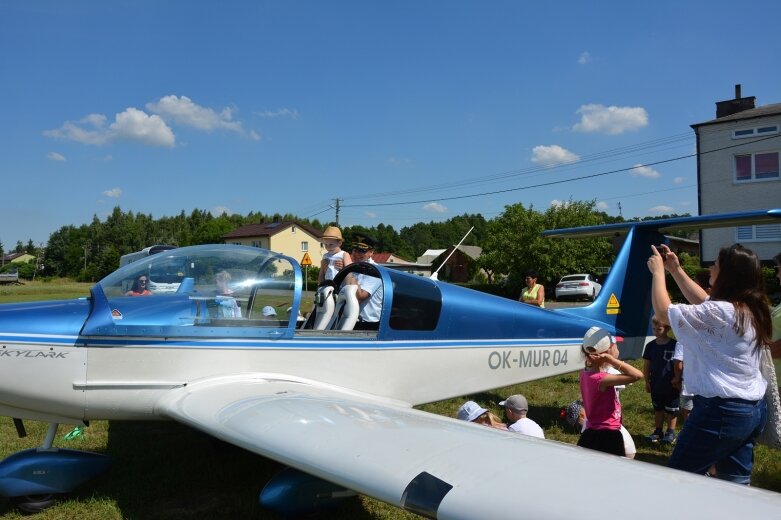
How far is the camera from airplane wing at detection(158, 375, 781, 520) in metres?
1.78

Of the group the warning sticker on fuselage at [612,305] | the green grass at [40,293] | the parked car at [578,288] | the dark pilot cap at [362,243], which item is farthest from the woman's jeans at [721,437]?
the parked car at [578,288]

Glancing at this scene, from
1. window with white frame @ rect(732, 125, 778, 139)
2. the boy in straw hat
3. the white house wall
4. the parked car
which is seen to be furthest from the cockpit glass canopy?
window with white frame @ rect(732, 125, 778, 139)

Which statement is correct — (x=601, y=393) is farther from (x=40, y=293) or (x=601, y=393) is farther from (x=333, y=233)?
(x=40, y=293)

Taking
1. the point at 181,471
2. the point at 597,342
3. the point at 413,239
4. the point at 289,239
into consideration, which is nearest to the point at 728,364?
the point at 597,342

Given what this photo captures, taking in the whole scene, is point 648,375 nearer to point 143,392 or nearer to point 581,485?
point 581,485

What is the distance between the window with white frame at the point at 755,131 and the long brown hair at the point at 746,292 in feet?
80.6

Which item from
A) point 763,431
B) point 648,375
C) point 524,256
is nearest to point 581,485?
point 763,431

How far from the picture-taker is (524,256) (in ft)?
99.6

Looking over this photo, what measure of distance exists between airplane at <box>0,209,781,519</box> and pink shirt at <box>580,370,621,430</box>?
1.20m

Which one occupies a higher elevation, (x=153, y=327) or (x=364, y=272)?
(x=364, y=272)

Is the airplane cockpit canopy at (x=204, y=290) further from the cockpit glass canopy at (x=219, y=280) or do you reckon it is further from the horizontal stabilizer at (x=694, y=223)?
the horizontal stabilizer at (x=694, y=223)

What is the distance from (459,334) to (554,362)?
1157 mm

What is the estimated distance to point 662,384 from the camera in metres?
5.41

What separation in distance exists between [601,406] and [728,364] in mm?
1231
